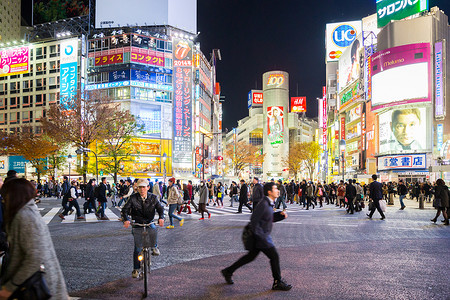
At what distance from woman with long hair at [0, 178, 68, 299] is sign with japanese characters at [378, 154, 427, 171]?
4645cm

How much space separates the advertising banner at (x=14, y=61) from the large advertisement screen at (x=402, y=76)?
48328 millimetres

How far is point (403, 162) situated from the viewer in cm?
4512

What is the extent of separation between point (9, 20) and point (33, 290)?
116 meters

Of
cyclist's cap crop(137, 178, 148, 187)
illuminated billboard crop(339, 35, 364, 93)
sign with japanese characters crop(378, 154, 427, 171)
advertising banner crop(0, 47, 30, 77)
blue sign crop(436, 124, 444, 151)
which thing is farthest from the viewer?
advertising banner crop(0, 47, 30, 77)

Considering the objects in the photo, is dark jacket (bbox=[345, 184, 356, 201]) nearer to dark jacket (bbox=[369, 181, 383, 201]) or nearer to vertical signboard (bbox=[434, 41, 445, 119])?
dark jacket (bbox=[369, 181, 383, 201])

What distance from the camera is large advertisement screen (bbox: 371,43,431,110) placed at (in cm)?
4331

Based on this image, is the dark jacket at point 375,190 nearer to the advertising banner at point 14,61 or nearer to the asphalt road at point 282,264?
the asphalt road at point 282,264

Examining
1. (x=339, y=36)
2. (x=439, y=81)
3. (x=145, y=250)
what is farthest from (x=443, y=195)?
(x=339, y=36)

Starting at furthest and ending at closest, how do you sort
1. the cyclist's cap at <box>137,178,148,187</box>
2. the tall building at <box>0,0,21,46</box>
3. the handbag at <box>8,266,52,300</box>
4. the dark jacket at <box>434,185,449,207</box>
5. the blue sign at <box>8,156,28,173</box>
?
the tall building at <box>0,0,21,46</box> < the blue sign at <box>8,156,28,173</box> < the dark jacket at <box>434,185,449,207</box> < the cyclist's cap at <box>137,178,148,187</box> < the handbag at <box>8,266,52,300</box>

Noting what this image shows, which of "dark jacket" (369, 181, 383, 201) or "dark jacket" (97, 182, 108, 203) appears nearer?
"dark jacket" (369, 181, 383, 201)

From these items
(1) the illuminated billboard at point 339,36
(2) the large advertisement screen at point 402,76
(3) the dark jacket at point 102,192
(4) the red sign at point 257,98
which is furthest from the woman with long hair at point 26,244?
→ (4) the red sign at point 257,98

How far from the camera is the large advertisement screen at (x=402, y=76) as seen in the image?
43312mm

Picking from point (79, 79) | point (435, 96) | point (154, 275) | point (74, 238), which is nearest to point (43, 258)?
point (154, 275)

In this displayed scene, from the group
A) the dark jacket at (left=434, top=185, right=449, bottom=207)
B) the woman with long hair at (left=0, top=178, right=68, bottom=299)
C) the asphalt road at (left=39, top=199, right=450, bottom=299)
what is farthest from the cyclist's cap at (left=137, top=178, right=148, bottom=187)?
the dark jacket at (left=434, top=185, right=449, bottom=207)
